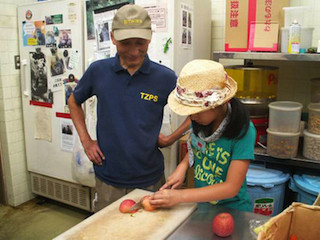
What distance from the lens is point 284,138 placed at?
7.79 feet

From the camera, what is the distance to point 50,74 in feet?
10.4

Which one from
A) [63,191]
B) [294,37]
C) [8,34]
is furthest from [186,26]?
[63,191]

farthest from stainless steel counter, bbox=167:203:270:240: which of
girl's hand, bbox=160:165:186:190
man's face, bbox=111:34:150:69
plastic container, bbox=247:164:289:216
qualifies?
plastic container, bbox=247:164:289:216

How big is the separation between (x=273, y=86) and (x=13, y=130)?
→ 8.44ft

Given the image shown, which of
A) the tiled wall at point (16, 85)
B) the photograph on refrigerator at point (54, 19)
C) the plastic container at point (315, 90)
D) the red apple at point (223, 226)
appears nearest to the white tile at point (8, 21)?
the tiled wall at point (16, 85)

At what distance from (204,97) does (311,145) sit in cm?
147

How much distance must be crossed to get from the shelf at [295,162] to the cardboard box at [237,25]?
81cm

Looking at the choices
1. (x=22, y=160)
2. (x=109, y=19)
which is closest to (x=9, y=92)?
(x=22, y=160)

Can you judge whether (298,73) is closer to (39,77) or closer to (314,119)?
(314,119)

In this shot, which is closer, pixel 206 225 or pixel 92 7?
pixel 206 225

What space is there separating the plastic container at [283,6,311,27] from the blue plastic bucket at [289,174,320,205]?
110 cm

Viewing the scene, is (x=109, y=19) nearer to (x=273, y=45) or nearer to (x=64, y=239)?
(x=273, y=45)

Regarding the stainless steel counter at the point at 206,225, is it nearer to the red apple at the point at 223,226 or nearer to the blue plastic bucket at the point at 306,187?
the red apple at the point at 223,226

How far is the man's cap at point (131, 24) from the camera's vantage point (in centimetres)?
157
